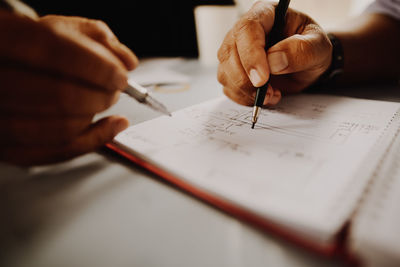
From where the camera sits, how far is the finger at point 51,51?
0.68ft

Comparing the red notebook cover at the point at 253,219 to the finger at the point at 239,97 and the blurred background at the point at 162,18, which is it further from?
the blurred background at the point at 162,18

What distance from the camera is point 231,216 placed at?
216 millimetres

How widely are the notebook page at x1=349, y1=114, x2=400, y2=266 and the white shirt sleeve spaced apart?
0.78m

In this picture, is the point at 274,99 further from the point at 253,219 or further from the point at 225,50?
the point at 253,219

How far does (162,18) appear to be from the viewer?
3.61ft

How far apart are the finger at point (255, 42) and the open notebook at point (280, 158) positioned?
75mm

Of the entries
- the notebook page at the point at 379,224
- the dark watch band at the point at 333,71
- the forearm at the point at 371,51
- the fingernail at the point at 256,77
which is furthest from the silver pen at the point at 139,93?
the forearm at the point at 371,51

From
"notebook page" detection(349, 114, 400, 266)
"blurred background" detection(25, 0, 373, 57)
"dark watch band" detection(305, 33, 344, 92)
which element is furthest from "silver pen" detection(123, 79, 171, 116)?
"blurred background" detection(25, 0, 373, 57)

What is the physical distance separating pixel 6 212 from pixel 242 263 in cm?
23

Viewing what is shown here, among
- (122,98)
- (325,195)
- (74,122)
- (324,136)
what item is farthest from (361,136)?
(122,98)

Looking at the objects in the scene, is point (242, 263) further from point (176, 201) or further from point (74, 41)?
point (74, 41)

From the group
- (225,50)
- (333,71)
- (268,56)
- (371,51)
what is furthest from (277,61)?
(371,51)

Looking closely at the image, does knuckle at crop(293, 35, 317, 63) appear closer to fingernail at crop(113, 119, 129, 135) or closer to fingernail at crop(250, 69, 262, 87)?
fingernail at crop(250, 69, 262, 87)

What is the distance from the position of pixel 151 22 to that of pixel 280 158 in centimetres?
105
